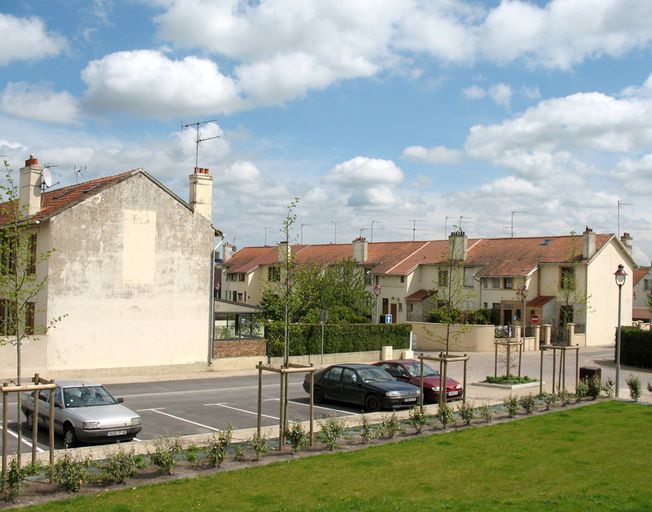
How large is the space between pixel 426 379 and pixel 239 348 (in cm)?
1155

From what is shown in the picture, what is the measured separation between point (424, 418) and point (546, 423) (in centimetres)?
361

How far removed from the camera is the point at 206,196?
3177cm

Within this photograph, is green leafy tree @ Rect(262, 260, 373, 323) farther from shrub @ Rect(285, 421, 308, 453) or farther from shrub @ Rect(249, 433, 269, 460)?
shrub @ Rect(249, 433, 269, 460)

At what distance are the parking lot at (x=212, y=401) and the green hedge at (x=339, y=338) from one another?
2.78 meters

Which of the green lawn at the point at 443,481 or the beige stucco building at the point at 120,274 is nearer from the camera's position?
the green lawn at the point at 443,481

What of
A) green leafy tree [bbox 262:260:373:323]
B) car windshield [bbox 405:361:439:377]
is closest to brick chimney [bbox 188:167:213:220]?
green leafy tree [bbox 262:260:373:323]

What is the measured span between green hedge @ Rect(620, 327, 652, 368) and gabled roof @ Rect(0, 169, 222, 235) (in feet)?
78.1

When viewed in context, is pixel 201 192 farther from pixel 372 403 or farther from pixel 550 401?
pixel 550 401

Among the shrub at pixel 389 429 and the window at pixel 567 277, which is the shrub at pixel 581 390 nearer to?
the shrub at pixel 389 429

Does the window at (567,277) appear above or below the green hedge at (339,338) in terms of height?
above

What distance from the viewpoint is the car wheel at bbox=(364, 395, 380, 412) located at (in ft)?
68.6

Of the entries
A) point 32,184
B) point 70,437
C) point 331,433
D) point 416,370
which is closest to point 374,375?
point 416,370

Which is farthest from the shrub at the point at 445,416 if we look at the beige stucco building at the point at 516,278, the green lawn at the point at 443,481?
the beige stucco building at the point at 516,278

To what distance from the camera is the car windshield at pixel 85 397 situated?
16186 millimetres
